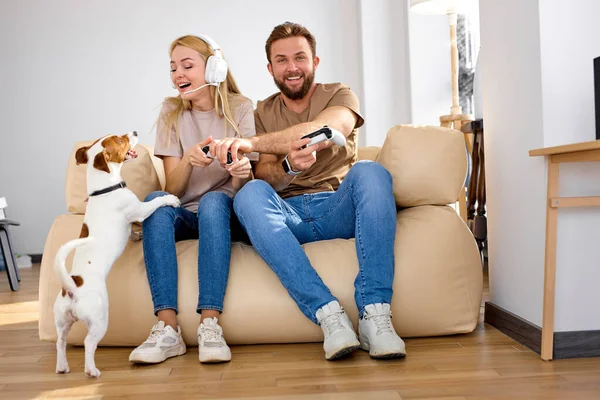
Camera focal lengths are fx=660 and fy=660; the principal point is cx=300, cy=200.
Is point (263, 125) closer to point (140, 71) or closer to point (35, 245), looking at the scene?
point (140, 71)

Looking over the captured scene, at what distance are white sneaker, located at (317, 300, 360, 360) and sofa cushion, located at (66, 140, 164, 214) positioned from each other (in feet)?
2.70

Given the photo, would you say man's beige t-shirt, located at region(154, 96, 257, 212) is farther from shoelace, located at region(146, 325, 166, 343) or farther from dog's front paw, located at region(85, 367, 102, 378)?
dog's front paw, located at region(85, 367, 102, 378)

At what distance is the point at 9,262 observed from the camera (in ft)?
12.5

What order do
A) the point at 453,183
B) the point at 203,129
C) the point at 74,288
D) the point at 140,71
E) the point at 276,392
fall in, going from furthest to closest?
the point at 140,71 < the point at 203,129 < the point at 453,183 < the point at 74,288 < the point at 276,392

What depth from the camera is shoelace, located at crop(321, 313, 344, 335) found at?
175cm

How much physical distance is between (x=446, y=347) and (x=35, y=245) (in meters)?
4.32

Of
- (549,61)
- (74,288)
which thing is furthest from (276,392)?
(549,61)

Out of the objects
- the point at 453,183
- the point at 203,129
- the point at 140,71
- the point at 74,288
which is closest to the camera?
the point at 74,288

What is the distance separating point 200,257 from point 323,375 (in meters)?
0.53

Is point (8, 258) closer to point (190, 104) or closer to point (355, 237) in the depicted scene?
point (190, 104)

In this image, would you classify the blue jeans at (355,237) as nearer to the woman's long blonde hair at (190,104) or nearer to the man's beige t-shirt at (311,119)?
the man's beige t-shirt at (311,119)

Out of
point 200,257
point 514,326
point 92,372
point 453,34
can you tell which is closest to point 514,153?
point 514,326

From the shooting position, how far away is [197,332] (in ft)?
6.22

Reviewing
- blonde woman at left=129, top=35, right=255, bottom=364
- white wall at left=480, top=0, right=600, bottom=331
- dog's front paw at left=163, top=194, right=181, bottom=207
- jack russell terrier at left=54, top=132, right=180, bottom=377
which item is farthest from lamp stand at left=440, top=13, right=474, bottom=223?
jack russell terrier at left=54, top=132, right=180, bottom=377
